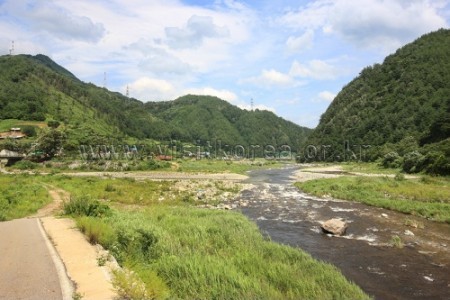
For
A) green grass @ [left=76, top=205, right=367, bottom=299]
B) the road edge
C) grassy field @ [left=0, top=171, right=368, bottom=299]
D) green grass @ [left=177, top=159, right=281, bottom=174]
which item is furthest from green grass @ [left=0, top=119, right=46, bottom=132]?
the road edge

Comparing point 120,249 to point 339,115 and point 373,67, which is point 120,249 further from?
point 373,67

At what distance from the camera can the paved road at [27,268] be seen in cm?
926

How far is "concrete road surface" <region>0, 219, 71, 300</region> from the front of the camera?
364 inches

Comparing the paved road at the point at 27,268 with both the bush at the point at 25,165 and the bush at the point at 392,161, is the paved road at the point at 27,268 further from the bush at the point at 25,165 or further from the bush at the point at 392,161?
the bush at the point at 25,165

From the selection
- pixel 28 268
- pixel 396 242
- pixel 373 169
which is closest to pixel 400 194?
pixel 396 242

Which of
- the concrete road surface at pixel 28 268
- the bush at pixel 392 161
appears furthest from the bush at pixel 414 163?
the concrete road surface at pixel 28 268

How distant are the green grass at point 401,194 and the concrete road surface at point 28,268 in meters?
24.8

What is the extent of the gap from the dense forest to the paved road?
103905mm

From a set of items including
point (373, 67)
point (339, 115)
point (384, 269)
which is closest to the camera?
point (384, 269)

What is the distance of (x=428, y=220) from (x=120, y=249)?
22.3m

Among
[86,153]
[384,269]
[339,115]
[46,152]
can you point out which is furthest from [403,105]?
[384,269]

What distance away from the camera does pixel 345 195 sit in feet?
127

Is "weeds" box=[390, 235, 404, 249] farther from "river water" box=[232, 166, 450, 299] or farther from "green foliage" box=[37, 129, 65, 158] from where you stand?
"green foliage" box=[37, 129, 65, 158]

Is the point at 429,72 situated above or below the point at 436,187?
above
